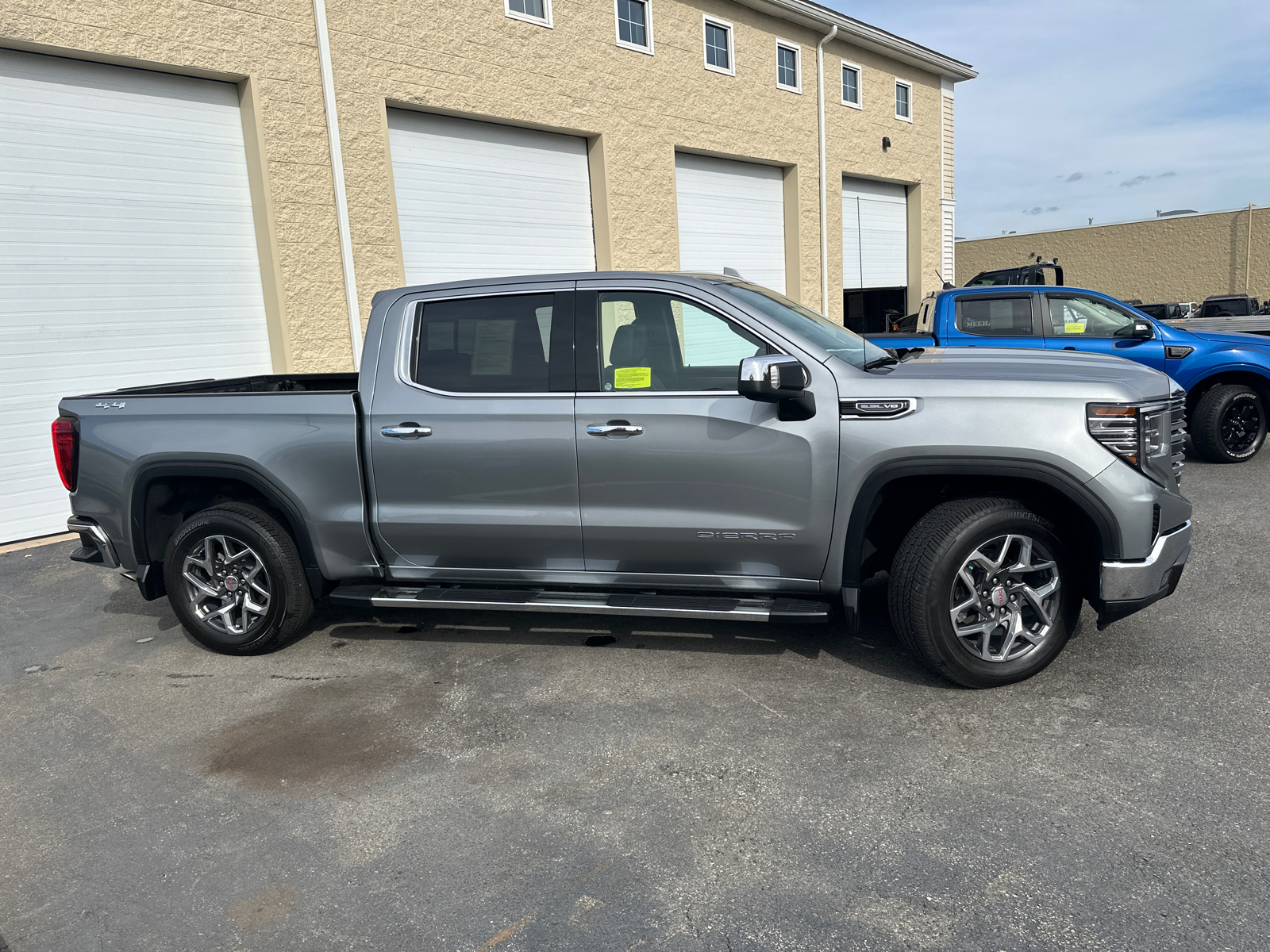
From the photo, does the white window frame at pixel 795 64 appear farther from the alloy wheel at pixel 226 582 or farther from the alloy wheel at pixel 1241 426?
the alloy wheel at pixel 226 582

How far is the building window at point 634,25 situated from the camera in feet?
43.2

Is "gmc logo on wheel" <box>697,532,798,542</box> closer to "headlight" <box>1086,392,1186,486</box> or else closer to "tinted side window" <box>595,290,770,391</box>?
"tinted side window" <box>595,290,770,391</box>

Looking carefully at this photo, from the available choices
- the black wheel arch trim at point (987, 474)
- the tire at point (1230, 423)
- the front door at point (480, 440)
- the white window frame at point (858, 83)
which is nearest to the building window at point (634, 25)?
the white window frame at point (858, 83)

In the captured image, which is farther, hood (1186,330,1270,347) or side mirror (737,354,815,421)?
hood (1186,330,1270,347)

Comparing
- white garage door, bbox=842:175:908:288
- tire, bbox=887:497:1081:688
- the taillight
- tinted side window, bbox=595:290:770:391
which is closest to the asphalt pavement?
tire, bbox=887:497:1081:688

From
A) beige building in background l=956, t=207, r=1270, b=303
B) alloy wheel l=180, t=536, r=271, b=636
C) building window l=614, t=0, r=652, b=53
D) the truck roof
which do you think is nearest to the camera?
the truck roof

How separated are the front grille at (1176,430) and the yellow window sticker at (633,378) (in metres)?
2.29

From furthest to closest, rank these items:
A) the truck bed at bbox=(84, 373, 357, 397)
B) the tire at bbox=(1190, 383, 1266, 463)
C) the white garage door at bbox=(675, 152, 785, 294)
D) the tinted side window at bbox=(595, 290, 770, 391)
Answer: the white garage door at bbox=(675, 152, 785, 294) < the tire at bbox=(1190, 383, 1266, 463) < the truck bed at bbox=(84, 373, 357, 397) < the tinted side window at bbox=(595, 290, 770, 391)

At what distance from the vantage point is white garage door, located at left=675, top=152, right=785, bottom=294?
14.5 metres

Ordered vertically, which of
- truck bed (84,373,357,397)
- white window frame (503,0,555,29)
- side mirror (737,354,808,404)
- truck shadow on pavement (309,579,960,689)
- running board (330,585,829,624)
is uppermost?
white window frame (503,0,555,29)

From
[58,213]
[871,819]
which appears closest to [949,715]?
[871,819]

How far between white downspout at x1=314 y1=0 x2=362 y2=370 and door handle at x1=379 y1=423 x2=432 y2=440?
566cm

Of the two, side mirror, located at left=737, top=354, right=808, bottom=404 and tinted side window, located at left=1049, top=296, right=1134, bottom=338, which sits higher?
tinted side window, located at left=1049, top=296, right=1134, bottom=338

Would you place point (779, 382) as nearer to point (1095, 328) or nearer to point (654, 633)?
point (654, 633)
